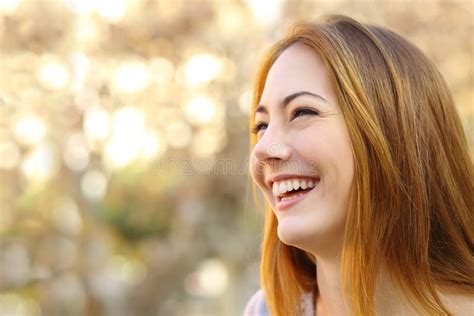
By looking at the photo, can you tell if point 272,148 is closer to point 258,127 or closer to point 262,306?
point 258,127

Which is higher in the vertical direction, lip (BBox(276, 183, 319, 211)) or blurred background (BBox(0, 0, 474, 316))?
blurred background (BBox(0, 0, 474, 316))

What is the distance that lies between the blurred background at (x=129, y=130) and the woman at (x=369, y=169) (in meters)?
1.33

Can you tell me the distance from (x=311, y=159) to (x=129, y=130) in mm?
1623

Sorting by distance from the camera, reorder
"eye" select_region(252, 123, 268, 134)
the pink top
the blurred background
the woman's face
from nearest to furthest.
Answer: the woman's face → "eye" select_region(252, 123, 268, 134) → the pink top → the blurred background

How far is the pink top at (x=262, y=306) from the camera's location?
1333 millimetres

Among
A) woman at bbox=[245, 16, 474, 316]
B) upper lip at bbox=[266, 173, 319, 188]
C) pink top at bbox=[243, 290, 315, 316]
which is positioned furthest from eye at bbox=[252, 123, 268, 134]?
pink top at bbox=[243, 290, 315, 316]

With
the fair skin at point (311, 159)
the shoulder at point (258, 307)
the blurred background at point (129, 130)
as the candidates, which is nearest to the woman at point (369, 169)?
the fair skin at point (311, 159)

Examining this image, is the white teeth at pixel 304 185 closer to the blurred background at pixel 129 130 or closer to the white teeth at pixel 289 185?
the white teeth at pixel 289 185

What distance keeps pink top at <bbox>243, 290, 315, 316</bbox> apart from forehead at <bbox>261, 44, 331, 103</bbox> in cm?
49

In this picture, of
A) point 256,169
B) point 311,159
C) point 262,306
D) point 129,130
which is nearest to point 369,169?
point 311,159

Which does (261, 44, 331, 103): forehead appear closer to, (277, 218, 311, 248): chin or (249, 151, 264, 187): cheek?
(249, 151, 264, 187): cheek

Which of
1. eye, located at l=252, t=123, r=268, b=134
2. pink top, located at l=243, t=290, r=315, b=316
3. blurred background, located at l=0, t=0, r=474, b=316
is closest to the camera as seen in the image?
eye, located at l=252, t=123, r=268, b=134

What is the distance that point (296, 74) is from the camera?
1131 mm

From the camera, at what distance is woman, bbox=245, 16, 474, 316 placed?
3.51 feet
